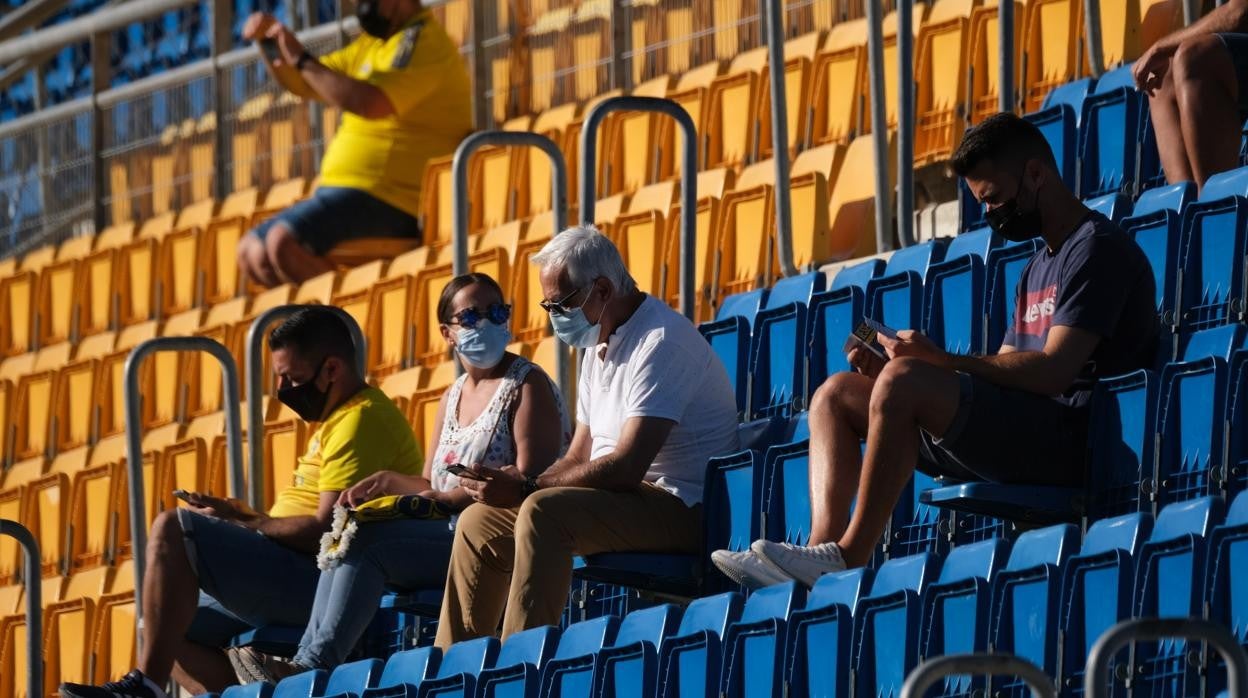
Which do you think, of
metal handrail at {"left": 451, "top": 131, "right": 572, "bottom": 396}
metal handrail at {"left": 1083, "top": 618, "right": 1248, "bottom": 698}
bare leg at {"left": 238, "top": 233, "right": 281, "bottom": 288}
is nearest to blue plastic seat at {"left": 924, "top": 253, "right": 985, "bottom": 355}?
metal handrail at {"left": 451, "top": 131, "right": 572, "bottom": 396}

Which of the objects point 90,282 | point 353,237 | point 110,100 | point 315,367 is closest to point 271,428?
point 353,237

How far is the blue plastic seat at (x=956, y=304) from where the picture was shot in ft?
19.3

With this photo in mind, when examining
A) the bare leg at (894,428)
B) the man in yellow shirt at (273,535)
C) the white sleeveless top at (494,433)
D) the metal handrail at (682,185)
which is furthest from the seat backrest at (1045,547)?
the metal handrail at (682,185)

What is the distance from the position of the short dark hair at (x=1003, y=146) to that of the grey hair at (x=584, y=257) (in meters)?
0.89

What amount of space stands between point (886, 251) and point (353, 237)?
126 inches

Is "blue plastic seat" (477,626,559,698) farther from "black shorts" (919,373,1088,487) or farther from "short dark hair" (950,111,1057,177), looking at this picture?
"short dark hair" (950,111,1057,177)

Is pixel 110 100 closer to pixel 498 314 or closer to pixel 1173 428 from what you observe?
pixel 498 314

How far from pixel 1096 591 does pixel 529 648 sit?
4.33ft

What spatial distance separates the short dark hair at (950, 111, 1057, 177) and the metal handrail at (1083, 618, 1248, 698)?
212cm

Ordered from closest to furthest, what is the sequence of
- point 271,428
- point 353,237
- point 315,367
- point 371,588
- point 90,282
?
point 371,588
point 315,367
point 271,428
point 353,237
point 90,282

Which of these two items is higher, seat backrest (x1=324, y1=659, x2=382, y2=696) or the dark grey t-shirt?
the dark grey t-shirt

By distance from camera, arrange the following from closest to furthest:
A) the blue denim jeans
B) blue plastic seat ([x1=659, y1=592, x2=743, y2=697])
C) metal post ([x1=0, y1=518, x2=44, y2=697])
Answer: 1. blue plastic seat ([x1=659, y1=592, x2=743, y2=697])
2. the blue denim jeans
3. metal post ([x1=0, y1=518, x2=44, y2=697])

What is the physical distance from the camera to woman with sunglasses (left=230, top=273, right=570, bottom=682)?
616cm

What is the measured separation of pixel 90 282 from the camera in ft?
36.6
